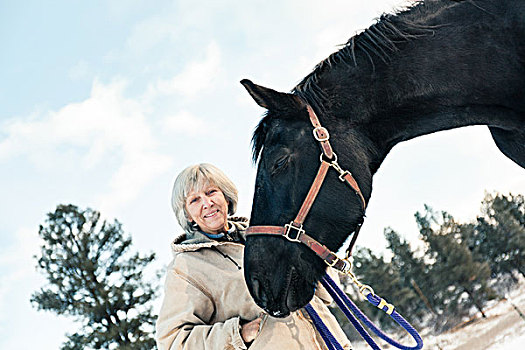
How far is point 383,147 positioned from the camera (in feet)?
7.08

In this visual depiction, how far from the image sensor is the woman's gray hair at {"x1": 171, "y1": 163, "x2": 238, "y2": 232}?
2.48 metres

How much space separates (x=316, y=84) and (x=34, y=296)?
13843 millimetres

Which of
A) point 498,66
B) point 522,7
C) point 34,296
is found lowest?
point 498,66

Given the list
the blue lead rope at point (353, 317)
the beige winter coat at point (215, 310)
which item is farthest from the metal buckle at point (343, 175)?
the beige winter coat at point (215, 310)

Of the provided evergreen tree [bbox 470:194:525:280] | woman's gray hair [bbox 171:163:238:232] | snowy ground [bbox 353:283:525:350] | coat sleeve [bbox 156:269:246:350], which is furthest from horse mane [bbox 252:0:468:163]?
evergreen tree [bbox 470:194:525:280]

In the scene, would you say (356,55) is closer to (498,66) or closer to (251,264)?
(498,66)

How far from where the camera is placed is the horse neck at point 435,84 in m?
1.99

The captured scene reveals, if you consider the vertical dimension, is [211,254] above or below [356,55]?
below

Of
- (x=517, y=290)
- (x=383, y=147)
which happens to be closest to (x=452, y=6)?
(x=383, y=147)

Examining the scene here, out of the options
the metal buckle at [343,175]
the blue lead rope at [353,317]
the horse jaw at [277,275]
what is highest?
the metal buckle at [343,175]

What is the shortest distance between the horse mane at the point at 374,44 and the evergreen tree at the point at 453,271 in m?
34.0

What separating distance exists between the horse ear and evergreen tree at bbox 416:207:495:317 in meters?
34.2

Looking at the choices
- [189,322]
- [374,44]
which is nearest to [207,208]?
[189,322]

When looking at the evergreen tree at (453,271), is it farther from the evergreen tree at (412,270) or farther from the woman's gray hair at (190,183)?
the woman's gray hair at (190,183)
